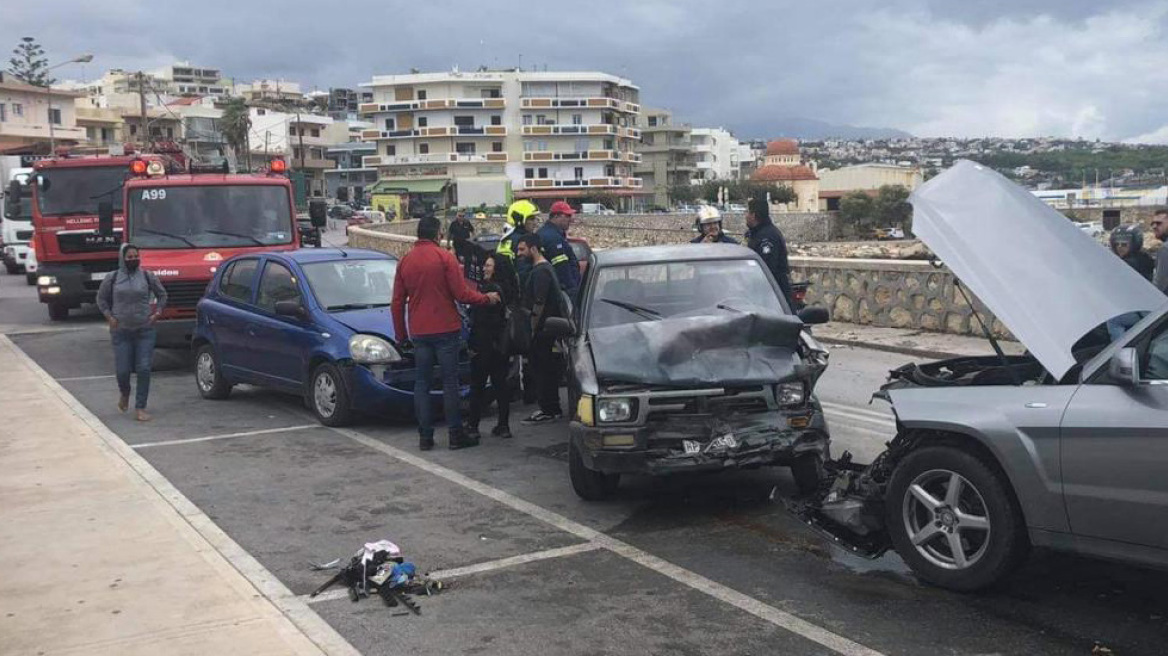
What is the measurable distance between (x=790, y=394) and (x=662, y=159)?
402 feet

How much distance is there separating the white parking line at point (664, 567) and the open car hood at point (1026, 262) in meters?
1.59

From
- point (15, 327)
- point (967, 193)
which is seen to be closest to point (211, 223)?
point (15, 327)

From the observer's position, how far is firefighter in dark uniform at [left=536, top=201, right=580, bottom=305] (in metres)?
10.5

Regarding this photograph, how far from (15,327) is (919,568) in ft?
62.2

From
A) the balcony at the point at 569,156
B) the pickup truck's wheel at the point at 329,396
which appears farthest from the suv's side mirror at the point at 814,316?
the balcony at the point at 569,156

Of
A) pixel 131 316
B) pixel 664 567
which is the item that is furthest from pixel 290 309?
pixel 664 567

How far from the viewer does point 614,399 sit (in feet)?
21.7

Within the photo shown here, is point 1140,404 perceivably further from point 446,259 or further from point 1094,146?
point 1094,146

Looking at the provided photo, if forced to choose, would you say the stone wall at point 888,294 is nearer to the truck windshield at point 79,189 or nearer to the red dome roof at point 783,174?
the truck windshield at point 79,189

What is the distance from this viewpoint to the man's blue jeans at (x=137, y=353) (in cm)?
1077

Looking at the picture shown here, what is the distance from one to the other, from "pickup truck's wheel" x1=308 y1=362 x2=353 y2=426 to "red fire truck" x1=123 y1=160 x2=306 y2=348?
459 cm

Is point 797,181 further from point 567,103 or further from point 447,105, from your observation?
point 447,105

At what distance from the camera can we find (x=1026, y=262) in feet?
17.5

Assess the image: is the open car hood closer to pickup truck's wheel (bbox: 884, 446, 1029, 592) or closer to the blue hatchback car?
pickup truck's wheel (bbox: 884, 446, 1029, 592)
